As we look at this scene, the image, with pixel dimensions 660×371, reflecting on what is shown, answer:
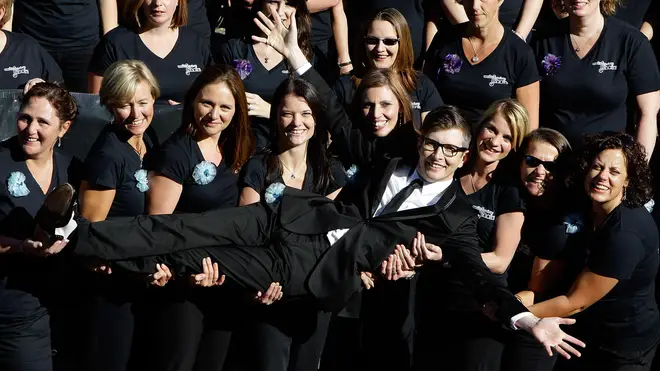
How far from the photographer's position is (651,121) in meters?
6.27

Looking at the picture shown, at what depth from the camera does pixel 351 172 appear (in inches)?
229

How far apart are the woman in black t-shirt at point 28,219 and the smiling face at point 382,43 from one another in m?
1.53

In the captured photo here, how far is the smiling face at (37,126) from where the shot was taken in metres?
5.28

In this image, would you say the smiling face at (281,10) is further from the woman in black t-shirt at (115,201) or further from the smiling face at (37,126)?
the smiling face at (37,126)

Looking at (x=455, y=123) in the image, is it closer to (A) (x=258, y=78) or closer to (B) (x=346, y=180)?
(B) (x=346, y=180)

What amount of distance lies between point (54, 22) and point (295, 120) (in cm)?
175

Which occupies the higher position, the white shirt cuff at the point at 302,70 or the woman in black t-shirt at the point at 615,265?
the white shirt cuff at the point at 302,70

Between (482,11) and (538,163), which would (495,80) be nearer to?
(482,11)

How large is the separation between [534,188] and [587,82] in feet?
2.98

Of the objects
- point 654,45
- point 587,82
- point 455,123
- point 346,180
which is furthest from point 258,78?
point 654,45

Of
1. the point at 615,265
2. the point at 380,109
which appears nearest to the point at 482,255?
the point at 615,265

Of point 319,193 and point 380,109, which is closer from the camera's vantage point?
point 319,193

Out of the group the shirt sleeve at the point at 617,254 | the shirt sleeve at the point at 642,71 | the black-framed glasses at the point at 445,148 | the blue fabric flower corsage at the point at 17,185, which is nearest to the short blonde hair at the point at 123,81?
the blue fabric flower corsage at the point at 17,185

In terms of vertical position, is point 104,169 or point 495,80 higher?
point 495,80
